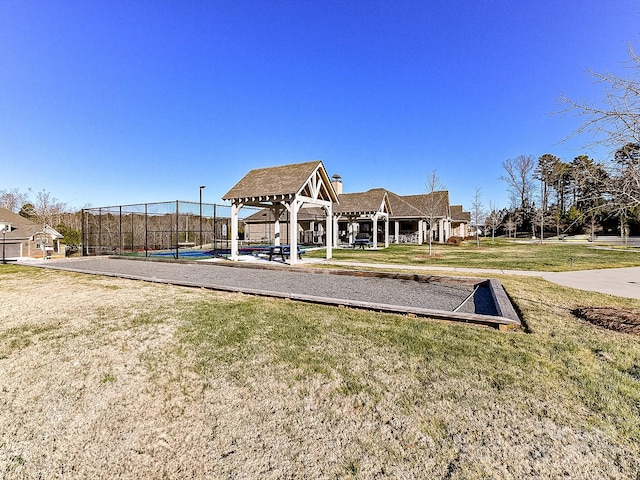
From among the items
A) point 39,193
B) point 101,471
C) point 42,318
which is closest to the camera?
point 101,471

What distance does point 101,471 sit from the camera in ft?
6.68

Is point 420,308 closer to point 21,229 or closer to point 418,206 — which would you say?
point 418,206

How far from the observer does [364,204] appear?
83.7ft

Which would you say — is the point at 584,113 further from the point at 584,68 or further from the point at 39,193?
the point at 39,193

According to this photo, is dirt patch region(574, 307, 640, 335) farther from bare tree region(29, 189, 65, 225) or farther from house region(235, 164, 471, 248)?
bare tree region(29, 189, 65, 225)

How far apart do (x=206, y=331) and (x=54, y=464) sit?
2457 mm

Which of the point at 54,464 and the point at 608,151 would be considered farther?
the point at 608,151

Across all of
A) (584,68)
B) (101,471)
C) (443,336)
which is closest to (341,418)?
(101,471)

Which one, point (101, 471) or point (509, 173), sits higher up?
point (509, 173)

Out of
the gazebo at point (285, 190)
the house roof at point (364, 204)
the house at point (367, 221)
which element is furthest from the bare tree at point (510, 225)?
the gazebo at point (285, 190)

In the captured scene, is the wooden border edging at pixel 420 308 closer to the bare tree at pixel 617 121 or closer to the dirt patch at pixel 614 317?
the dirt patch at pixel 614 317

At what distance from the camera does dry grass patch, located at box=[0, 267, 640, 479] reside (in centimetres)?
208

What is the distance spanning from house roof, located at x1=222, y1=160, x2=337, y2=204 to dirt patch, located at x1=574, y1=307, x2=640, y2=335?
34.4 feet

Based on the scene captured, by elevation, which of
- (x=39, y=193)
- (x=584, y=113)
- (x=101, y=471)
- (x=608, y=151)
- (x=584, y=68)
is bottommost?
(x=101, y=471)
